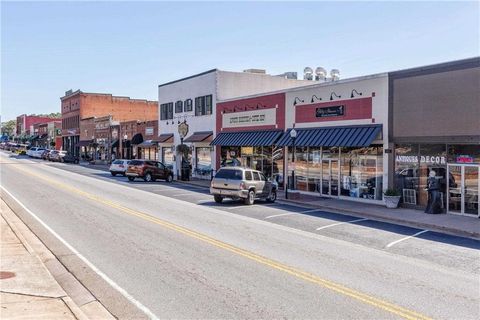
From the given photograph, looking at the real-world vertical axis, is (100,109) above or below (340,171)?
above

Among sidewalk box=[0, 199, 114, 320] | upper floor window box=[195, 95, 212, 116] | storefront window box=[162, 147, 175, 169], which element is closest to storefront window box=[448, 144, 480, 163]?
sidewalk box=[0, 199, 114, 320]

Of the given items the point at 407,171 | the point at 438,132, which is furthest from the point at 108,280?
the point at 407,171

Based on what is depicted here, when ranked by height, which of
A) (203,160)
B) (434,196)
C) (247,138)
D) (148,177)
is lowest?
(148,177)

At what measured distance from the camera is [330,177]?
27.1 meters

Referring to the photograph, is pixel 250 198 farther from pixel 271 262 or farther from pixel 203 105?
pixel 203 105

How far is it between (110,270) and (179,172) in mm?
33201

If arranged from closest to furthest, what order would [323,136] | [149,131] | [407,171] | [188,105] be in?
[407,171] → [323,136] → [188,105] → [149,131]

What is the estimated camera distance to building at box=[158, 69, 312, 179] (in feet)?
132

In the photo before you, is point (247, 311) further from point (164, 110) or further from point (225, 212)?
point (164, 110)

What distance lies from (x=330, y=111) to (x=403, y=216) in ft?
30.7

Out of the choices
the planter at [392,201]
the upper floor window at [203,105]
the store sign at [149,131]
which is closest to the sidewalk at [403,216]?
the planter at [392,201]

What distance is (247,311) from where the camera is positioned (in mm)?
7355

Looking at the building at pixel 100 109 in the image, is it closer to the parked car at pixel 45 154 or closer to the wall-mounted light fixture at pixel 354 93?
the parked car at pixel 45 154

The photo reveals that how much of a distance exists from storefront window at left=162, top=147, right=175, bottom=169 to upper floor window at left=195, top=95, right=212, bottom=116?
24.3ft
